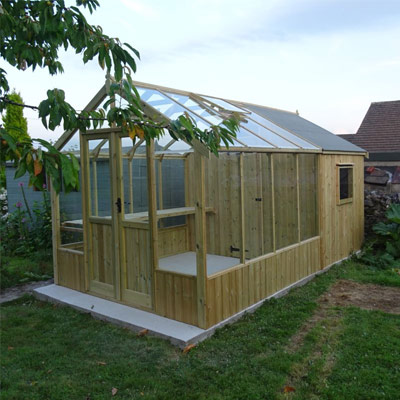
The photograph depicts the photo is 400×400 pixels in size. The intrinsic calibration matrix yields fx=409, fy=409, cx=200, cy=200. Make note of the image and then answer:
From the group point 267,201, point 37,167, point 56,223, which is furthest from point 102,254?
point 37,167

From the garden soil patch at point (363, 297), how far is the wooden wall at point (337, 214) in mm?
761

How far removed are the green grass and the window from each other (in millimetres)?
5102

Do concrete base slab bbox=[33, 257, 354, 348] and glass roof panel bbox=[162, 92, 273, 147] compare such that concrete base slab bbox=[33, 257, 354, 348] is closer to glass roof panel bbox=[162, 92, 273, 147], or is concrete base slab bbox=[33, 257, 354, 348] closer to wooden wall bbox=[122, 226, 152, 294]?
wooden wall bbox=[122, 226, 152, 294]

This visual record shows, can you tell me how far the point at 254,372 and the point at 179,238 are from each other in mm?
3034

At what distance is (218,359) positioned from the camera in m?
3.73

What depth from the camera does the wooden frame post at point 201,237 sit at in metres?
4.18

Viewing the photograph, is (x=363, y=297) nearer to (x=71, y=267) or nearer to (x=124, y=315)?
(x=124, y=315)

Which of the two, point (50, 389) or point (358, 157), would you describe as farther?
point (358, 157)

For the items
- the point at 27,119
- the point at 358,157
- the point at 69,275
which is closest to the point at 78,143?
the point at 69,275

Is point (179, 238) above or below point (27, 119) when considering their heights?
below

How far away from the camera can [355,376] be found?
3.39m

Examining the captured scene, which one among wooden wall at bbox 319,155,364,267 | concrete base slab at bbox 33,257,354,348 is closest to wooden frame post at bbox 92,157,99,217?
concrete base slab at bbox 33,257,354,348

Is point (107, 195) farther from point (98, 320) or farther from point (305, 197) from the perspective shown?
point (305, 197)

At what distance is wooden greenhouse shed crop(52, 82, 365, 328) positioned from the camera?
4.55 meters
